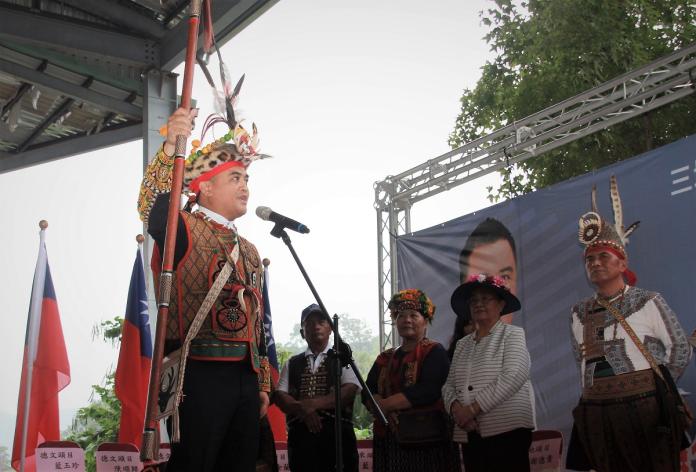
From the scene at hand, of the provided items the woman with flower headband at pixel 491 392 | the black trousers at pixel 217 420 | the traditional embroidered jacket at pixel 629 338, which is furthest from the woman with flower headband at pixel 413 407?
the black trousers at pixel 217 420

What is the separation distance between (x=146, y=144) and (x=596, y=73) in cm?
790

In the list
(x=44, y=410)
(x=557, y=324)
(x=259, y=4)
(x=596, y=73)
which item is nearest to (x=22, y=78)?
(x=259, y=4)

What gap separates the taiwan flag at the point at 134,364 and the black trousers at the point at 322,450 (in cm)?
141

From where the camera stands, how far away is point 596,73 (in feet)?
39.0

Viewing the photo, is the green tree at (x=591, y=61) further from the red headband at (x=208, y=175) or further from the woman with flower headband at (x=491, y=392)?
the red headband at (x=208, y=175)

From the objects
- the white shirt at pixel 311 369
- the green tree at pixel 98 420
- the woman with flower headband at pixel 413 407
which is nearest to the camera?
the woman with flower headband at pixel 413 407

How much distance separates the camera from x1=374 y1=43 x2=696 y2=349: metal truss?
16.7ft

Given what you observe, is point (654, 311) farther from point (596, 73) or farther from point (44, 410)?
point (596, 73)

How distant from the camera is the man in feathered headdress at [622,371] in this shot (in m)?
3.47

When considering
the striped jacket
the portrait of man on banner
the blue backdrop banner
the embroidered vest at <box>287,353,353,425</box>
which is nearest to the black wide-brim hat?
the striped jacket

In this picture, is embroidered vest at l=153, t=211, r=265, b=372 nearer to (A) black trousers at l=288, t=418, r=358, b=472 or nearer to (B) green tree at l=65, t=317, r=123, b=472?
(A) black trousers at l=288, t=418, r=358, b=472

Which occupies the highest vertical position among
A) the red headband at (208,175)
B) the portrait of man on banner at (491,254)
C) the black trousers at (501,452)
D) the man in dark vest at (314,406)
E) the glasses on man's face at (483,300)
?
the portrait of man on banner at (491,254)

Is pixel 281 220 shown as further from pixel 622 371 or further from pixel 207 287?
pixel 622 371

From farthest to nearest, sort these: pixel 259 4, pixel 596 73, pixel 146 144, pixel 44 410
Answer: pixel 596 73, pixel 146 144, pixel 259 4, pixel 44 410
